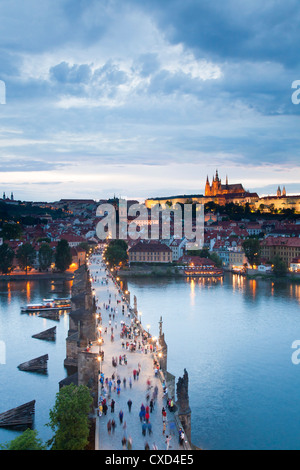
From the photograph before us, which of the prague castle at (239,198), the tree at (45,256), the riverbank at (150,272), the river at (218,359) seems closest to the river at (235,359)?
the river at (218,359)

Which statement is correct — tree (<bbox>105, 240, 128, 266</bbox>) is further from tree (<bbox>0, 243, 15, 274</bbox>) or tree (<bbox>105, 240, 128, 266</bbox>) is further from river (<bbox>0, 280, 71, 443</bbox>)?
river (<bbox>0, 280, 71, 443</bbox>)

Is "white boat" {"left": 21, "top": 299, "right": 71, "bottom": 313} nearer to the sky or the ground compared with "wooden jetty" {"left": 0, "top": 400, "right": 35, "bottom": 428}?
nearer to the sky

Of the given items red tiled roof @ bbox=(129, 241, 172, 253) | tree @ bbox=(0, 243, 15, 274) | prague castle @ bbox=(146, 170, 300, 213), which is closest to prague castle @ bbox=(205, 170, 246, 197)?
prague castle @ bbox=(146, 170, 300, 213)

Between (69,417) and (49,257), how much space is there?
26689mm

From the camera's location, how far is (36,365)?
1334cm

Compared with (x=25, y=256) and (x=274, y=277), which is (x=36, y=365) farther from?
(x=274, y=277)

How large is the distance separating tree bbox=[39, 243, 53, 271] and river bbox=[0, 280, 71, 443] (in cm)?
772

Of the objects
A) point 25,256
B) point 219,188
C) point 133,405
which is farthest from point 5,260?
point 219,188

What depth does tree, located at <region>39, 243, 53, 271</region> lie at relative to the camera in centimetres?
3256

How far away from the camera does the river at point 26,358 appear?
10.9m

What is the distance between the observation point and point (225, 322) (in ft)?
62.1

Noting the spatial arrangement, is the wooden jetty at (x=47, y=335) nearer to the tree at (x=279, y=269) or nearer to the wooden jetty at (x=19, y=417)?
the wooden jetty at (x=19, y=417)

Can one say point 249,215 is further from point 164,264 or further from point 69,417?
point 69,417
